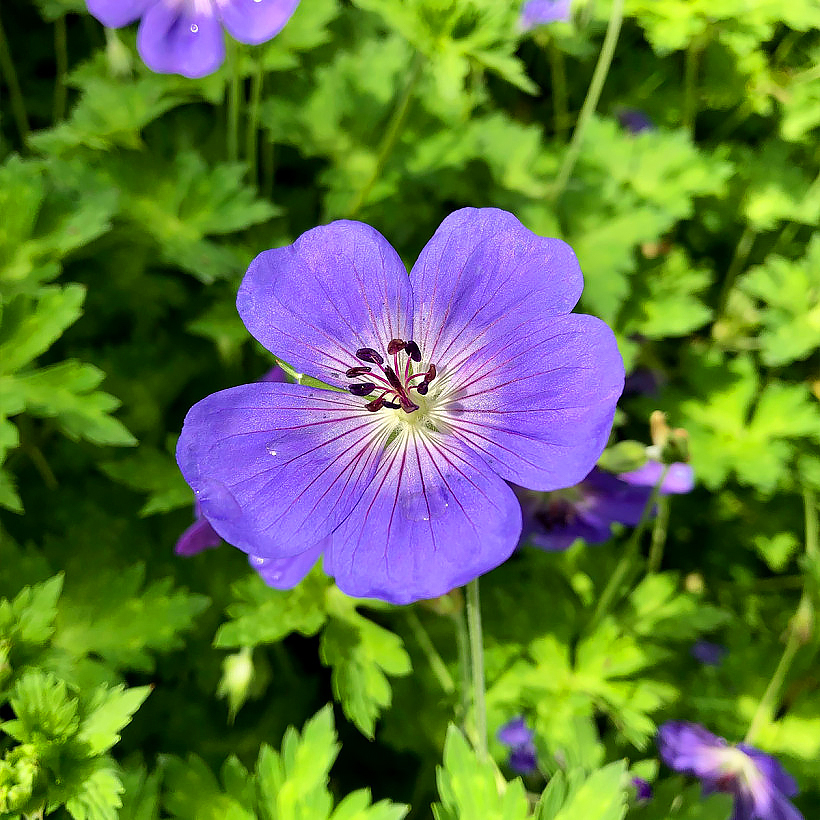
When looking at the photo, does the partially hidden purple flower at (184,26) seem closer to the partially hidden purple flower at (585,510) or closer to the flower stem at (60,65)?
the flower stem at (60,65)

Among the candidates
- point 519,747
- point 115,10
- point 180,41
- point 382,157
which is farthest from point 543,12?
point 519,747

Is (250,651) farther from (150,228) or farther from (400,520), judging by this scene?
(150,228)

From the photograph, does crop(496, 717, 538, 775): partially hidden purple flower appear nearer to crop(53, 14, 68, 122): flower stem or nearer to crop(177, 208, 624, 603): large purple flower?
crop(177, 208, 624, 603): large purple flower

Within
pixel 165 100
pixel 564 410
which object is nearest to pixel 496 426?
pixel 564 410

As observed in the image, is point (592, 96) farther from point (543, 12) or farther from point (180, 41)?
point (180, 41)

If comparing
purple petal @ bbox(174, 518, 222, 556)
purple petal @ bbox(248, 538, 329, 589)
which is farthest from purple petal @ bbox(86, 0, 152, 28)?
purple petal @ bbox(248, 538, 329, 589)

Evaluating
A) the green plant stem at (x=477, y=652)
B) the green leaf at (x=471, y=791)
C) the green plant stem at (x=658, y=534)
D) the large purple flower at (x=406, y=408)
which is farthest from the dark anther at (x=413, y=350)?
the green plant stem at (x=658, y=534)
